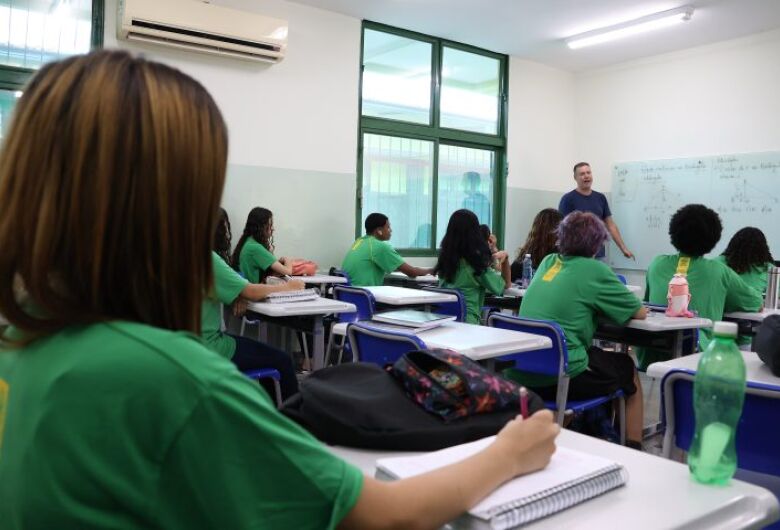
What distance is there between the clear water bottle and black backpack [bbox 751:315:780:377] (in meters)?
3.05

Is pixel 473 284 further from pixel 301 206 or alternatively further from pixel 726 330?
pixel 726 330

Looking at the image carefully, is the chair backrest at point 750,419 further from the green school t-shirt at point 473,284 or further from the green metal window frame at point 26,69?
the green metal window frame at point 26,69

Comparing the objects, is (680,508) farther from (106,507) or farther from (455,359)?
(106,507)

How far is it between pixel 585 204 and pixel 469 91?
1.80 m

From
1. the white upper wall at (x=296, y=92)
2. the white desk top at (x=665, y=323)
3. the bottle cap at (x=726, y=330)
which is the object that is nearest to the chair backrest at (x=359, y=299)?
the white desk top at (x=665, y=323)

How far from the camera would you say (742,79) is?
6691 millimetres

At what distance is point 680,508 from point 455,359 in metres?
0.48

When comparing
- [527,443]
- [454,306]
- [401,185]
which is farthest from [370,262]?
[527,443]

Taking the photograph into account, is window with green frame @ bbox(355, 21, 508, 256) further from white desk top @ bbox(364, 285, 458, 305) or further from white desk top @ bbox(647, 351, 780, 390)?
white desk top @ bbox(647, 351, 780, 390)

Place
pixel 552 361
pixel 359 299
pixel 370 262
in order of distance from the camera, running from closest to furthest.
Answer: pixel 552 361 → pixel 359 299 → pixel 370 262

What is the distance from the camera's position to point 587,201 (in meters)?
7.44

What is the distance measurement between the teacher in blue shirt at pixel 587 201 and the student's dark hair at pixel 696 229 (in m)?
3.44

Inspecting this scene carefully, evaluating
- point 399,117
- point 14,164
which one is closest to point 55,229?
point 14,164

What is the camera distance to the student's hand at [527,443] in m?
1.00
